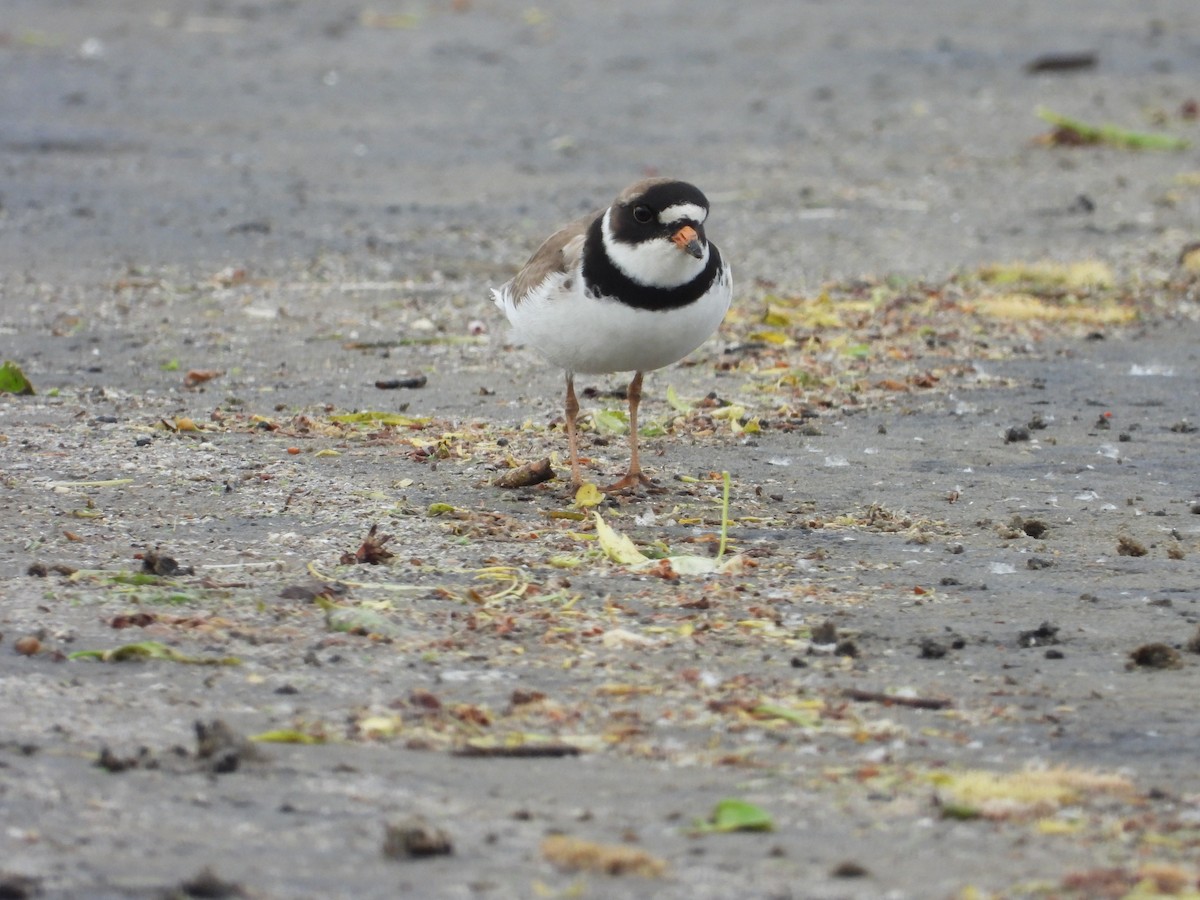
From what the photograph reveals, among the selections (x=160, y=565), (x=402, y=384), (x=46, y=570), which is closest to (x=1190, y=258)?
(x=402, y=384)

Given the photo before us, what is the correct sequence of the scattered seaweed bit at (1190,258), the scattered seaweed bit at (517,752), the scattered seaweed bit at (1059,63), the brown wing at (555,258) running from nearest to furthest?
the scattered seaweed bit at (517,752) → the brown wing at (555,258) → the scattered seaweed bit at (1190,258) → the scattered seaweed bit at (1059,63)

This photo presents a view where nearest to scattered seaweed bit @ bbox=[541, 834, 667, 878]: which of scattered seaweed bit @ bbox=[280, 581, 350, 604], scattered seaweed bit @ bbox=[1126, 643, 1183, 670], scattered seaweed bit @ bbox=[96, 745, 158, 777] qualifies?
scattered seaweed bit @ bbox=[96, 745, 158, 777]

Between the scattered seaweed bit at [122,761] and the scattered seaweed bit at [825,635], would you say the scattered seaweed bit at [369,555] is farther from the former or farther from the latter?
the scattered seaweed bit at [122,761]

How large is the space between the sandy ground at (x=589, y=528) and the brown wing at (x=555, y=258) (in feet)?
2.42

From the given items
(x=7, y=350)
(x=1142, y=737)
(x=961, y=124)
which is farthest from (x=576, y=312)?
(x=961, y=124)

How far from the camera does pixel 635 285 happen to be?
6.16 m

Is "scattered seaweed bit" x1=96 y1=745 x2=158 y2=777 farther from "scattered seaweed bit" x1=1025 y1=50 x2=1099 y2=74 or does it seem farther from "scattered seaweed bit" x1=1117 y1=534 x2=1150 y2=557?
"scattered seaweed bit" x1=1025 y1=50 x2=1099 y2=74

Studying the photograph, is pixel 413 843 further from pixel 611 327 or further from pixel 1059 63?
pixel 1059 63

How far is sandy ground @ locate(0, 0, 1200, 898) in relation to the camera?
13.0 ft

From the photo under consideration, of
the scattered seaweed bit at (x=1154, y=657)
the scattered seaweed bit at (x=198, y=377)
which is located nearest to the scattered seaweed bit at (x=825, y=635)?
the scattered seaweed bit at (x=1154, y=657)

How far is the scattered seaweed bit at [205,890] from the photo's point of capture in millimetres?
3545

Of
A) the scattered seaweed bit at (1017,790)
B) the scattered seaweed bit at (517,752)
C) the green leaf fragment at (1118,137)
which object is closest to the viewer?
the scattered seaweed bit at (1017,790)

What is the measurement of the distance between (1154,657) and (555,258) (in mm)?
2553

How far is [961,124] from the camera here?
15.6 meters
